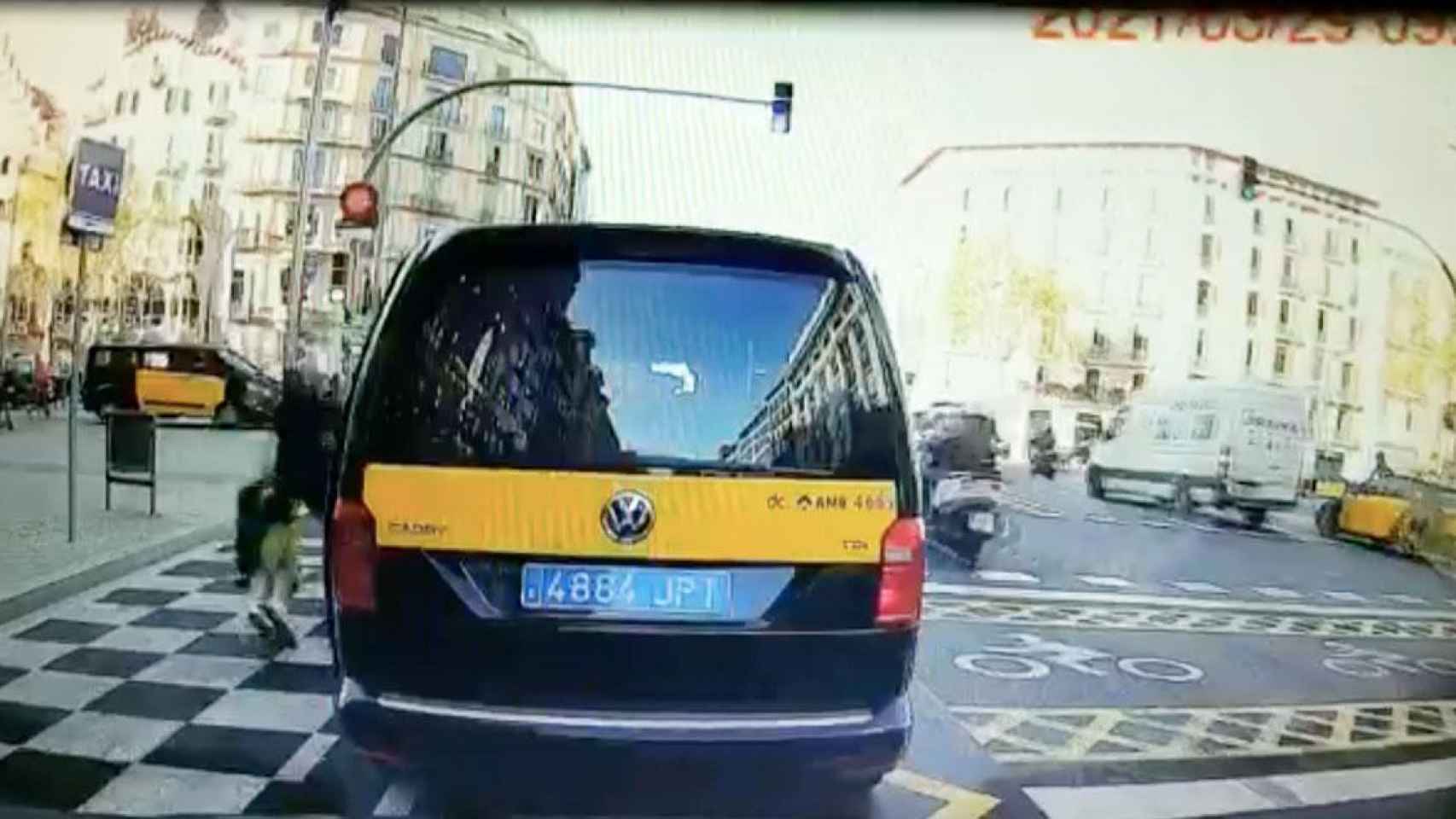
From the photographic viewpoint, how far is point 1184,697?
2182 mm

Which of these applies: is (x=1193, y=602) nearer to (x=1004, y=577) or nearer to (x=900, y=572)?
(x=1004, y=577)

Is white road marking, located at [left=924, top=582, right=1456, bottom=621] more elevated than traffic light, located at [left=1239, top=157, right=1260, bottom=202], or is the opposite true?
traffic light, located at [left=1239, top=157, right=1260, bottom=202]

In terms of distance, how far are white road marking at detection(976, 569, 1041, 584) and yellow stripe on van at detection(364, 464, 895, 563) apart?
1.23ft

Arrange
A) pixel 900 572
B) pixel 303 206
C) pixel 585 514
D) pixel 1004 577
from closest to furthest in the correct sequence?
1. pixel 585 514
2. pixel 900 572
3. pixel 303 206
4. pixel 1004 577

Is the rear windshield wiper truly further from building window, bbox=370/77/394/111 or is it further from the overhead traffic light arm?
building window, bbox=370/77/394/111

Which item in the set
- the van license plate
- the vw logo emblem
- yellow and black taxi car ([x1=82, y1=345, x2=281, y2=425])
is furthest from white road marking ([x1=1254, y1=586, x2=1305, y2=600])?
yellow and black taxi car ([x1=82, y1=345, x2=281, y2=425])

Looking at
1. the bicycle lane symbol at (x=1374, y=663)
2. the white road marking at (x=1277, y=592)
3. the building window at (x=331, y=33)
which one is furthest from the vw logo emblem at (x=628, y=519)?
the bicycle lane symbol at (x=1374, y=663)

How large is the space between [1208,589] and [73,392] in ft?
6.30

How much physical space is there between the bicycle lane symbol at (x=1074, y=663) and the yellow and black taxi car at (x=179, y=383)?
50.3 inches

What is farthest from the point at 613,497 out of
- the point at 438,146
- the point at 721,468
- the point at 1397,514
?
the point at 1397,514

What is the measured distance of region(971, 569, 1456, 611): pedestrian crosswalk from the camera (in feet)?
7.14

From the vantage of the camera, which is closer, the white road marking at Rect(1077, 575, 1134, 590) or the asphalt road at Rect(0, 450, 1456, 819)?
the asphalt road at Rect(0, 450, 1456, 819)

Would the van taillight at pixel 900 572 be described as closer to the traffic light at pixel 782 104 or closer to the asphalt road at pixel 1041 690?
the asphalt road at pixel 1041 690

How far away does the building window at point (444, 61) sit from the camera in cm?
205
